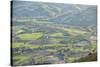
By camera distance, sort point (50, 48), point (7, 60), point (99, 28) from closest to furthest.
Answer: point (7, 60) < point (50, 48) < point (99, 28)

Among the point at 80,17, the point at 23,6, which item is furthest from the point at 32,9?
the point at 80,17

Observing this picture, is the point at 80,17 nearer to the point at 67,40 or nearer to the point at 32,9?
the point at 67,40

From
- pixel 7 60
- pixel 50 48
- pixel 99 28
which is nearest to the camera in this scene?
pixel 7 60

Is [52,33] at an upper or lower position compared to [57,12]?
lower

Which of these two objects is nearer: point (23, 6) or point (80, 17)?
point (23, 6)

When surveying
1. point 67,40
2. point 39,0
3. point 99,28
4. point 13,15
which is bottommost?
point 67,40

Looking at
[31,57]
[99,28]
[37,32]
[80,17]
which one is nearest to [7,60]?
[31,57]

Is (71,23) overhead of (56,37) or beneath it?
overhead
